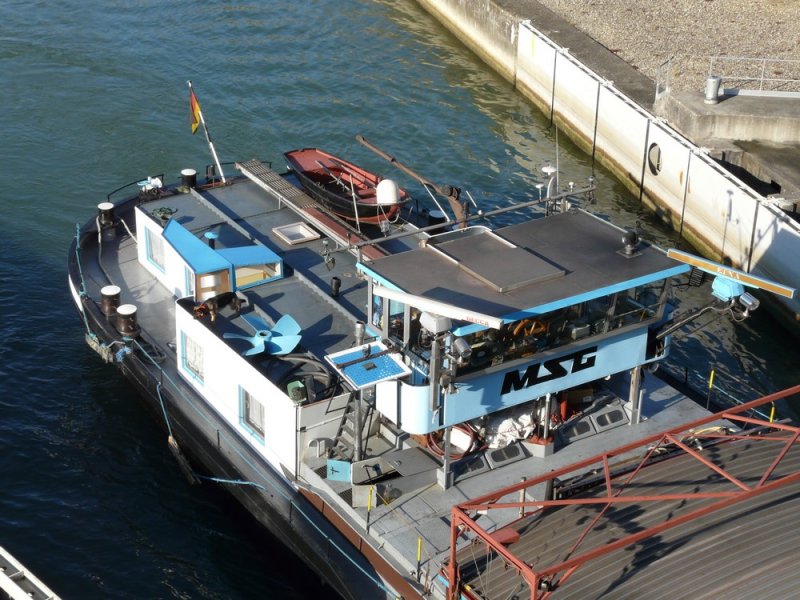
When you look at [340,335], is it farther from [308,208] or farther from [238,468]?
[308,208]

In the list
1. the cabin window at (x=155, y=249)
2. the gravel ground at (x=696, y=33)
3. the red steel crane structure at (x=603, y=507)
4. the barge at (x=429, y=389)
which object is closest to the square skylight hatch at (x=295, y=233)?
the barge at (x=429, y=389)

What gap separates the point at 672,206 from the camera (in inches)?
1800

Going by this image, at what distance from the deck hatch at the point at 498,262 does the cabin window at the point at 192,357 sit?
25.8ft

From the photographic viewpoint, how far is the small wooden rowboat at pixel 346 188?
3275 cm

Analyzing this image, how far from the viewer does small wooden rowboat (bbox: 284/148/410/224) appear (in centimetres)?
3275

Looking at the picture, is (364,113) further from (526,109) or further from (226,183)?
(226,183)

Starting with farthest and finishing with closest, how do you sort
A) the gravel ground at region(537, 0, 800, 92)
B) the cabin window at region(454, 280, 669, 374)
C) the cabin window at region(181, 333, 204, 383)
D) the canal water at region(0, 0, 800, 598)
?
the gravel ground at region(537, 0, 800, 92) → the cabin window at region(181, 333, 204, 383) → the canal water at region(0, 0, 800, 598) → the cabin window at region(454, 280, 669, 374)

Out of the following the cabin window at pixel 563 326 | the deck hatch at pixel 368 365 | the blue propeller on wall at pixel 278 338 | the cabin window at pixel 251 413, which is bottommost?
the cabin window at pixel 251 413

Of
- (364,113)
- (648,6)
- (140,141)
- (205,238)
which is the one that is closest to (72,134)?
(140,141)

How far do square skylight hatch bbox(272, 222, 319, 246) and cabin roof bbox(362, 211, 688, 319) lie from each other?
8.05m

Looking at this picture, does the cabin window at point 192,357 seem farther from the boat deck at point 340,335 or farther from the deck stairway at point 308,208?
the deck stairway at point 308,208

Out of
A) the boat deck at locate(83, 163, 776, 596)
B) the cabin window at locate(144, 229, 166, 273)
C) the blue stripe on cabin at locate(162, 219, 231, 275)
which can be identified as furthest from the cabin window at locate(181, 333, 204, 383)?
the cabin window at locate(144, 229, 166, 273)

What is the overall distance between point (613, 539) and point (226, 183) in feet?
65.3

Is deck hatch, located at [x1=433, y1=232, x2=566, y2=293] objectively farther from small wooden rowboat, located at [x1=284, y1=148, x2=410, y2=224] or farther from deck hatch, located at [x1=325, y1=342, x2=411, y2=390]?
small wooden rowboat, located at [x1=284, y1=148, x2=410, y2=224]
